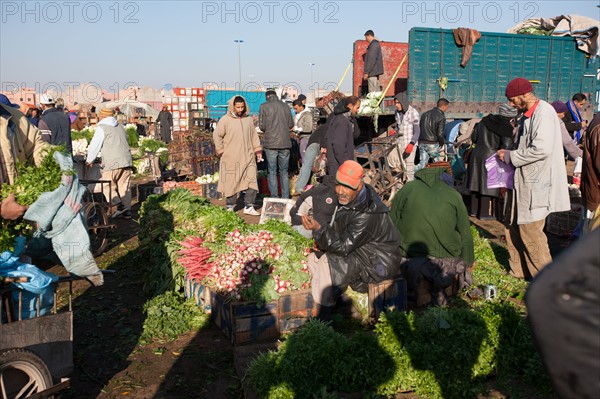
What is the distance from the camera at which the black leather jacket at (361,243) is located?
201 inches

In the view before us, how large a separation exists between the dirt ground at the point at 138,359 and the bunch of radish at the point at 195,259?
0.65 metres

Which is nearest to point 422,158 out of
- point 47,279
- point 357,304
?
point 357,304

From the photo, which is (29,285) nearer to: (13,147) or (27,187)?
→ (27,187)

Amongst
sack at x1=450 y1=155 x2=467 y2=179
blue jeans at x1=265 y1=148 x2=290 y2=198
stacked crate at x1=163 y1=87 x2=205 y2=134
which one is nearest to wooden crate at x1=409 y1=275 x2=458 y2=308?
blue jeans at x1=265 y1=148 x2=290 y2=198

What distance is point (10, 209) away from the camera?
426 cm

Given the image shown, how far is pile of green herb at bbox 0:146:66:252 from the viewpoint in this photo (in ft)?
14.1

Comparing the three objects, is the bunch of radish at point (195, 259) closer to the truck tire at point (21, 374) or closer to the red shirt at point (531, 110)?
the truck tire at point (21, 374)

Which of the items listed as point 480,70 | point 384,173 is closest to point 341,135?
point 384,173

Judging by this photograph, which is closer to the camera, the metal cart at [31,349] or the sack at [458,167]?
the metal cart at [31,349]

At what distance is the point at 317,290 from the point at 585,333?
4076 millimetres

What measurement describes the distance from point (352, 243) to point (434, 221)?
1.15 metres

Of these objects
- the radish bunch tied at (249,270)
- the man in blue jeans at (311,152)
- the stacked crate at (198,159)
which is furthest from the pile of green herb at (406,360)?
the stacked crate at (198,159)

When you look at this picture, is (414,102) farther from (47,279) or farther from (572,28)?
(47,279)

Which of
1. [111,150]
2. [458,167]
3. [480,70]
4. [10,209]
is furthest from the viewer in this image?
[480,70]
